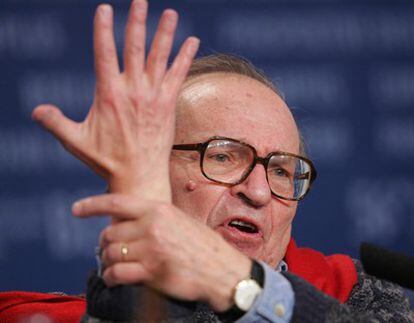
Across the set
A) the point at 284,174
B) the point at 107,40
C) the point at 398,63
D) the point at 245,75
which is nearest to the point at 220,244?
the point at 107,40

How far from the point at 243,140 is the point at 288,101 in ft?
2.73

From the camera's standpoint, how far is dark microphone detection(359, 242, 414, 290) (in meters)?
0.87

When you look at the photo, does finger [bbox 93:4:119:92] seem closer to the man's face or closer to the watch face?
the watch face

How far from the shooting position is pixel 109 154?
0.93 metres

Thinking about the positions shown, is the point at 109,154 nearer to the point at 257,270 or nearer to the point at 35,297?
the point at 257,270

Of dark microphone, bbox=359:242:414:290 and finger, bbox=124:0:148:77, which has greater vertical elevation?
finger, bbox=124:0:148:77

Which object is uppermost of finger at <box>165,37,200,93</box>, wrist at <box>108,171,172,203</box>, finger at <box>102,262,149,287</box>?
finger at <box>165,37,200,93</box>

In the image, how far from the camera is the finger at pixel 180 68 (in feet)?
3.15

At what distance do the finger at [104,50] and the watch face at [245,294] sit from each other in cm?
28

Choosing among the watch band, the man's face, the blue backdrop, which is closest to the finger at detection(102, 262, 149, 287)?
the watch band

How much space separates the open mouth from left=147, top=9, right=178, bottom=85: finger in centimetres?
48

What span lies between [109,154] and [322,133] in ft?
4.57

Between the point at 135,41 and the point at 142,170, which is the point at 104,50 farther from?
the point at 142,170

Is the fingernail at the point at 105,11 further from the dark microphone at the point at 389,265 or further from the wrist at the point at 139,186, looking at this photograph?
the dark microphone at the point at 389,265
